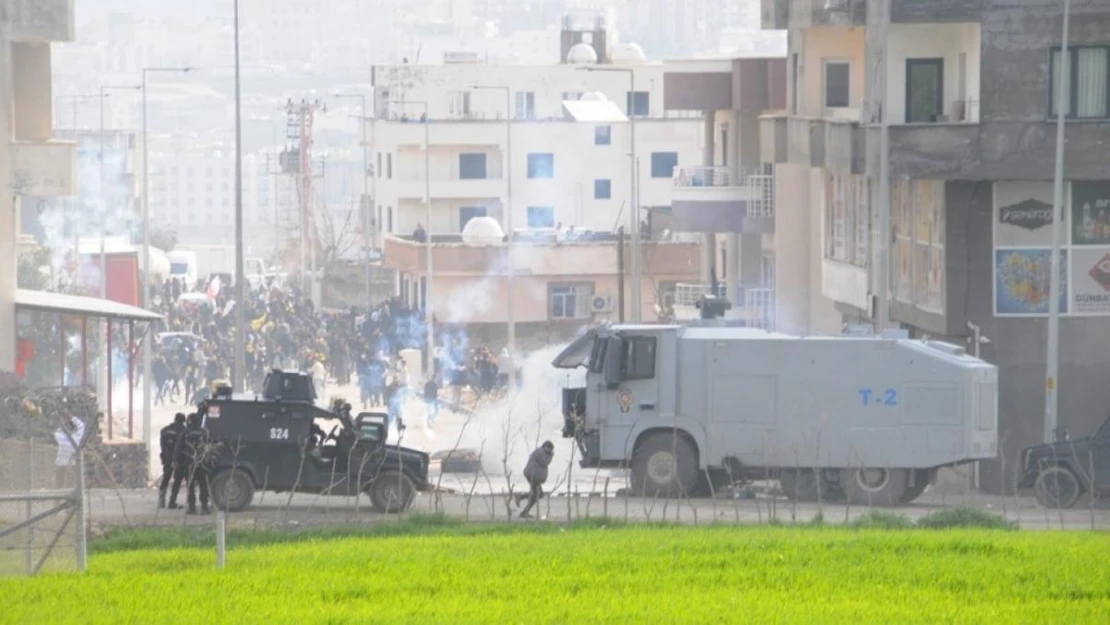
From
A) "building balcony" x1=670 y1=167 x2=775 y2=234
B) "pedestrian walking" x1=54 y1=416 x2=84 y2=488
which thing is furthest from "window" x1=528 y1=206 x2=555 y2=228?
"pedestrian walking" x1=54 y1=416 x2=84 y2=488

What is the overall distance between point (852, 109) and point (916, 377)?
607 inches

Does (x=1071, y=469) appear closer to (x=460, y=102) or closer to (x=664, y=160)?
(x=664, y=160)

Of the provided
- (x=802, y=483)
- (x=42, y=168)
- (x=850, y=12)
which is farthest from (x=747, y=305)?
(x=802, y=483)

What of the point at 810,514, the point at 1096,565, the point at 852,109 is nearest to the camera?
the point at 1096,565

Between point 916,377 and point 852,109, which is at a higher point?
point 852,109

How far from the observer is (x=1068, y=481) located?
31.3 meters

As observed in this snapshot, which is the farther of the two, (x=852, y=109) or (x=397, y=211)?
(x=397, y=211)

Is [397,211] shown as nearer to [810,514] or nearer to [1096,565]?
[810,514]

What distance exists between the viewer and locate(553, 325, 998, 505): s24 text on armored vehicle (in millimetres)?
31078

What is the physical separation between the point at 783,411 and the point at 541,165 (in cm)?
7208

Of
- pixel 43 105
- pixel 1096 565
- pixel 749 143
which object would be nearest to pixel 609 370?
pixel 1096 565

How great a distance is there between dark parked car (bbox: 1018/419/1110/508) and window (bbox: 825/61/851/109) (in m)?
16.0

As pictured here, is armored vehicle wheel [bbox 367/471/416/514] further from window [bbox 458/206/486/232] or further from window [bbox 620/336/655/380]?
window [bbox 458/206/486/232]

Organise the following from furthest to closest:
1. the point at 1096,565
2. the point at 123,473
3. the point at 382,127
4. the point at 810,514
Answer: the point at 382,127
the point at 123,473
the point at 810,514
the point at 1096,565
